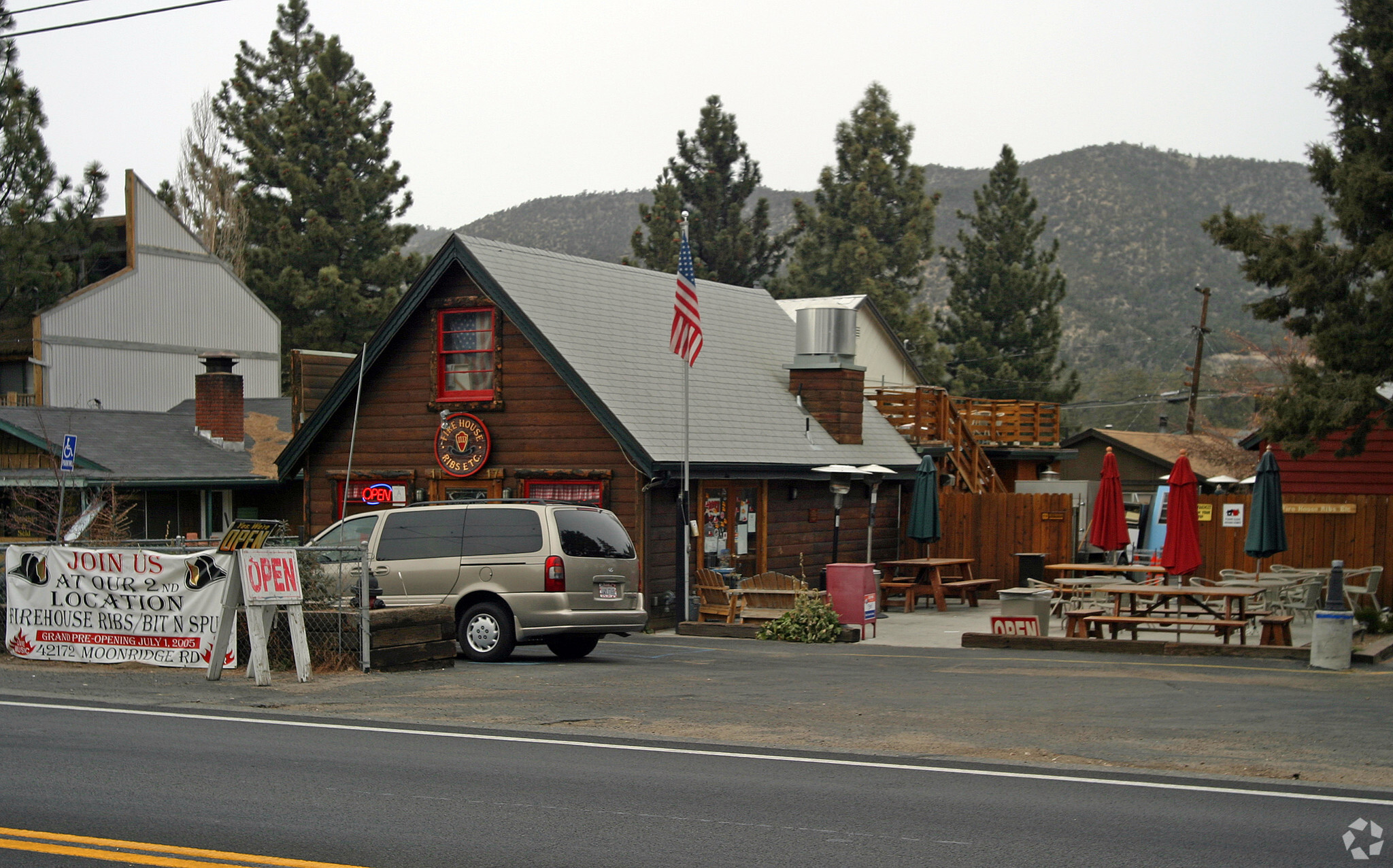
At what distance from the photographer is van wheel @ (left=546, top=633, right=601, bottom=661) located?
1778 cm

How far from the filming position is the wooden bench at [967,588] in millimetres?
26234

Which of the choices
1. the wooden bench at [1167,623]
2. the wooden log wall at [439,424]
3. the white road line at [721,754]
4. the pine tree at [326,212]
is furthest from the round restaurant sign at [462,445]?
the pine tree at [326,212]

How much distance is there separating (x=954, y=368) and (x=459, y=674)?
48.4 m

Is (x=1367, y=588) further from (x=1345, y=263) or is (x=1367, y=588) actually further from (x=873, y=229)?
(x=873, y=229)

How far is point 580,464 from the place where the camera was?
2312 centimetres

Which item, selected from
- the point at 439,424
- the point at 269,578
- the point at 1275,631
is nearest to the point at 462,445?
the point at 439,424

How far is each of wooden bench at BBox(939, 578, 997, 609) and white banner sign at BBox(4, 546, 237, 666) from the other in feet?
48.8

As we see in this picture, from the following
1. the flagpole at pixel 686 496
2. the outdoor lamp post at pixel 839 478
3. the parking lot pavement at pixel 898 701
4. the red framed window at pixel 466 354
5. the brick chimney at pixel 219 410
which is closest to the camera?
the parking lot pavement at pixel 898 701

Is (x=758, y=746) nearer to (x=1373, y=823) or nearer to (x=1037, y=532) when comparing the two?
(x=1373, y=823)

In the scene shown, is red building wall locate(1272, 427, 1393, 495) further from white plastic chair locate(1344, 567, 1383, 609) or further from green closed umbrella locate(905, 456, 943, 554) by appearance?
green closed umbrella locate(905, 456, 943, 554)

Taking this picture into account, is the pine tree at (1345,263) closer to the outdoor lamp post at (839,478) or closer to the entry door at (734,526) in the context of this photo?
the outdoor lamp post at (839,478)

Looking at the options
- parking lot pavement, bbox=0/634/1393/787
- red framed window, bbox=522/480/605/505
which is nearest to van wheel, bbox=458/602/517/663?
parking lot pavement, bbox=0/634/1393/787

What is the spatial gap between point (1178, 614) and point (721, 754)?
10.8m

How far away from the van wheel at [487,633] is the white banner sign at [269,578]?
2807 millimetres
